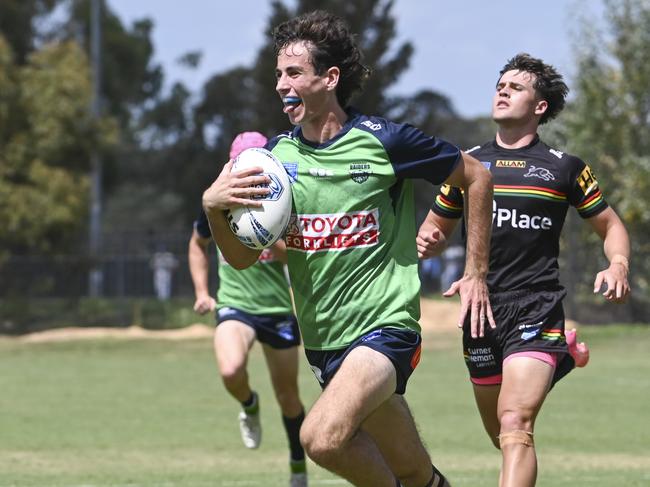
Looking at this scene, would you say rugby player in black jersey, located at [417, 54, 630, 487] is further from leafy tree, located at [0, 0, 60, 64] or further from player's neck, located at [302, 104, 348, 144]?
leafy tree, located at [0, 0, 60, 64]

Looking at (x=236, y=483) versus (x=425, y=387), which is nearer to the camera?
(x=236, y=483)

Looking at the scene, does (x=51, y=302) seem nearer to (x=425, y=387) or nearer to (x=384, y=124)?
(x=425, y=387)

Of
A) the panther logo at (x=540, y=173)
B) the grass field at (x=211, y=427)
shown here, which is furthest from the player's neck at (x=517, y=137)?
the grass field at (x=211, y=427)

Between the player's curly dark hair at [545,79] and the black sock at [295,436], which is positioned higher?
the player's curly dark hair at [545,79]

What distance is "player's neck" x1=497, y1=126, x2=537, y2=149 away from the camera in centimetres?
742

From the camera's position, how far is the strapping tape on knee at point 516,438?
6.59m

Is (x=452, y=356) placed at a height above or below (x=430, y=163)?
below

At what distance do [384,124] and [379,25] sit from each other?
41.2 metres

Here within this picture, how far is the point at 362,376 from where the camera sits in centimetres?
571

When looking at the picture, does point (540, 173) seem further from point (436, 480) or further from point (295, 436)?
point (295, 436)

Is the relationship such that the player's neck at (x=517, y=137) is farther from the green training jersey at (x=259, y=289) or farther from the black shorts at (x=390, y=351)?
the green training jersey at (x=259, y=289)

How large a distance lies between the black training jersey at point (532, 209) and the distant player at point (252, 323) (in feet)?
9.32

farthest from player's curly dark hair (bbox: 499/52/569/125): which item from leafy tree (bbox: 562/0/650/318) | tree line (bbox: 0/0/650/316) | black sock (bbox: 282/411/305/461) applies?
leafy tree (bbox: 562/0/650/318)

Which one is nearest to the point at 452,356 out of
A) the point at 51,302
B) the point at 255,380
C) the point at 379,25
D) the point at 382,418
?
the point at 255,380
